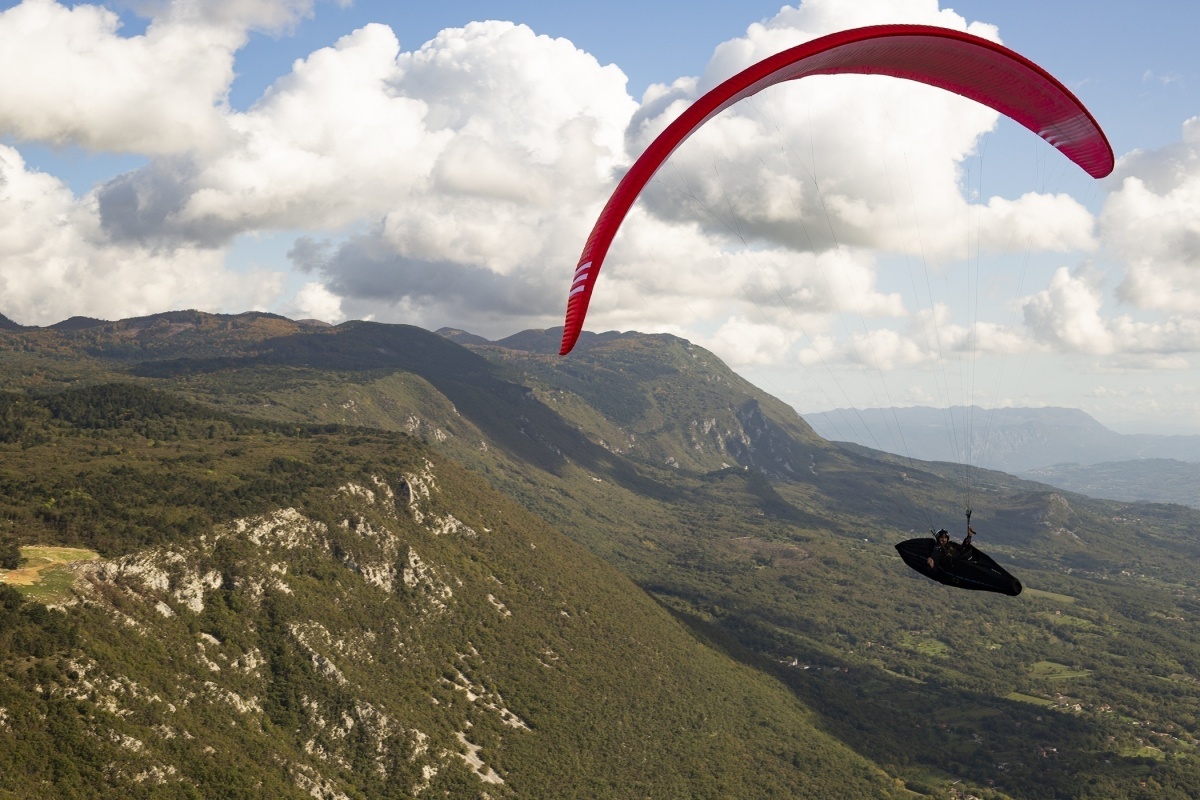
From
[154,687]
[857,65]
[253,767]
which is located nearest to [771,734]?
[253,767]

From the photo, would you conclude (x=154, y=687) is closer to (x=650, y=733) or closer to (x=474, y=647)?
(x=474, y=647)

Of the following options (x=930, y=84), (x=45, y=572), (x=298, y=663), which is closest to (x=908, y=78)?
(x=930, y=84)

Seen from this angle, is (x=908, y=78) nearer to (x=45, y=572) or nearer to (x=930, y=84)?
(x=930, y=84)

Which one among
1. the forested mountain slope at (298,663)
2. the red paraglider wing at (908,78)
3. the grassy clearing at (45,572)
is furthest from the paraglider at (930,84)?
the grassy clearing at (45,572)

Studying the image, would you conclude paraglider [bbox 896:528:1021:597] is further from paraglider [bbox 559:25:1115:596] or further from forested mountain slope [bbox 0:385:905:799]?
forested mountain slope [bbox 0:385:905:799]

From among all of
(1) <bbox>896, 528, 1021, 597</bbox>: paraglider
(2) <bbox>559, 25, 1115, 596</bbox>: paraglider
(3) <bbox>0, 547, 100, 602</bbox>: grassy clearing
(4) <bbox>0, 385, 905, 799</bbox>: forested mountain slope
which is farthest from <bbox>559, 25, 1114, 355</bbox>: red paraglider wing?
(3) <bbox>0, 547, 100, 602</bbox>: grassy clearing

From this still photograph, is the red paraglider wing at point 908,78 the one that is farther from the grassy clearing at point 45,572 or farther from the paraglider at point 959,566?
the grassy clearing at point 45,572
